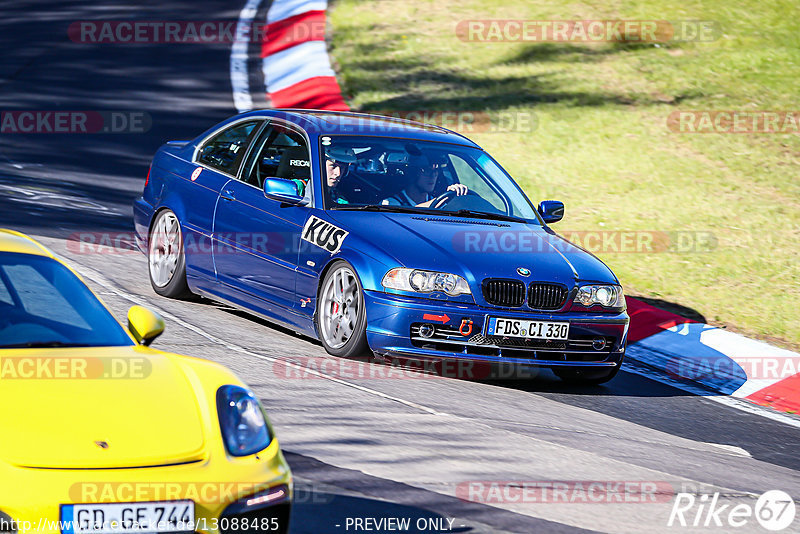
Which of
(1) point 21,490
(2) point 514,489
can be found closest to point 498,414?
(2) point 514,489

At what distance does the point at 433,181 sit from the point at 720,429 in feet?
8.65

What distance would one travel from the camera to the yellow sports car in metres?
3.81

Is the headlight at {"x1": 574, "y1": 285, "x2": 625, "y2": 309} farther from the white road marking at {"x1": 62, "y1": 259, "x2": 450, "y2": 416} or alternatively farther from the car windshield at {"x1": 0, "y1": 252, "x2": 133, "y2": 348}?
the car windshield at {"x1": 0, "y1": 252, "x2": 133, "y2": 348}

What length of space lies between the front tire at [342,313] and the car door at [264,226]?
13.9 inches

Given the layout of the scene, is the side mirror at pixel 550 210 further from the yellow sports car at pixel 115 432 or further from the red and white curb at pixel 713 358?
the yellow sports car at pixel 115 432

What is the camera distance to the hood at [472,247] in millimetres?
7539

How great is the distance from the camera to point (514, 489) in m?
5.54

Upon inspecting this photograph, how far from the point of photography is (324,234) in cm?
788

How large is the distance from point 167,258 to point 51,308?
168 inches

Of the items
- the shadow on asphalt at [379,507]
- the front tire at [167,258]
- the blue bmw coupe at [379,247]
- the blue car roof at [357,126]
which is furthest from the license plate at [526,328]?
the front tire at [167,258]

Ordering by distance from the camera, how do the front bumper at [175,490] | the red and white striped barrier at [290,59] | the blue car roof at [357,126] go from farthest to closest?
the red and white striped barrier at [290,59] → the blue car roof at [357,126] → the front bumper at [175,490]

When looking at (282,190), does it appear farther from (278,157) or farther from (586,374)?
(586,374)

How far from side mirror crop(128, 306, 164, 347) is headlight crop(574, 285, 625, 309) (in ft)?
11.7

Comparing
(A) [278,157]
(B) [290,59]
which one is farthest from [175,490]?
(B) [290,59]
